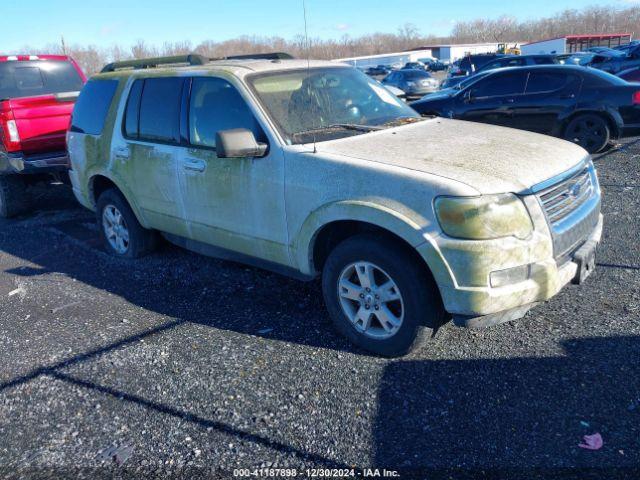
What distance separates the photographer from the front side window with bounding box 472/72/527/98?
9.71 metres

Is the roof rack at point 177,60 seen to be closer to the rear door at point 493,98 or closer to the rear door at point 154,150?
the rear door at point 154,150

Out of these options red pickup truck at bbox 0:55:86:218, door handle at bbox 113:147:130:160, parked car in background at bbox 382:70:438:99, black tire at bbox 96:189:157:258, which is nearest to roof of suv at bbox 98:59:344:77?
door handle at bbox 113:147:130:160

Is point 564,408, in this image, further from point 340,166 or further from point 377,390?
point 340,166

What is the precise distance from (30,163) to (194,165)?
3.87 m

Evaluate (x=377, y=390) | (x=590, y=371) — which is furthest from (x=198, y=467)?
(x=590, y=371)

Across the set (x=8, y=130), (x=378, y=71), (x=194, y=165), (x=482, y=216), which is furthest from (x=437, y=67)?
(x=482, y=216)

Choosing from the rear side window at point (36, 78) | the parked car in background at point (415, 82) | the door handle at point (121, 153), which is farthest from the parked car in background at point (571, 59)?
the door handle at point (121, 153)

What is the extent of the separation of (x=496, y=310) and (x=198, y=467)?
5.84ft

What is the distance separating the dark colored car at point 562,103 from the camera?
29.2 ft

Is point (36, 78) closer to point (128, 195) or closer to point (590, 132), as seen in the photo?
point (128, 195)

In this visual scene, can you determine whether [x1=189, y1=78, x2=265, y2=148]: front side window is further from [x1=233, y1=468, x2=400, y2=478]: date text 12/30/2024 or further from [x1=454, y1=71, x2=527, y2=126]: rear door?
[x1=454, y1=71, x2=527, y2=126]: rear door

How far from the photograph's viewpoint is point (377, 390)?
3357mm

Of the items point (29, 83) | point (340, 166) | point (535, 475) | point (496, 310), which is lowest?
point (535, 475)

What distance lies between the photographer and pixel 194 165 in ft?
14.8
